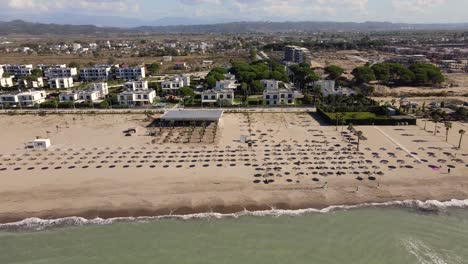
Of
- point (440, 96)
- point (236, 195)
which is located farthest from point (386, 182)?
point (440, 96)

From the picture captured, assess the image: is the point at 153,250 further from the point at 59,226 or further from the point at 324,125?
the point at 324,125

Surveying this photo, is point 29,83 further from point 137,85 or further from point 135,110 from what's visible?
point 135,110

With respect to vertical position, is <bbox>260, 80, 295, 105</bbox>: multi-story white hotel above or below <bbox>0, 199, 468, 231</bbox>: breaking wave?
above

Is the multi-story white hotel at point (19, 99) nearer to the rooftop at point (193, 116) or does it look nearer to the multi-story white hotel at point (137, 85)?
the multi-story white hotel at point (137, 85)

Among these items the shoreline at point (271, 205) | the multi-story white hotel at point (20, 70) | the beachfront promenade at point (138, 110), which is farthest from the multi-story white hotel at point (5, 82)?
the shoreline at point (271, 205)

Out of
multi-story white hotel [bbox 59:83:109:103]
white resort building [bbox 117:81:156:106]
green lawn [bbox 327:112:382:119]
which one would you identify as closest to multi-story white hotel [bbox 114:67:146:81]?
multi-story white hotel [bbox 59:83:109:103]

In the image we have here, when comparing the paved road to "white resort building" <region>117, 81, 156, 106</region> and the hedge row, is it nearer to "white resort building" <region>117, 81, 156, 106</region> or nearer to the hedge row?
"white resort building" <region>117, 81, 156, 106</region>
